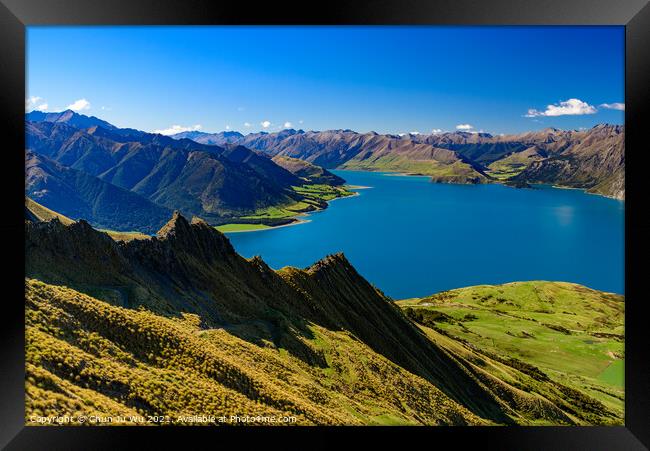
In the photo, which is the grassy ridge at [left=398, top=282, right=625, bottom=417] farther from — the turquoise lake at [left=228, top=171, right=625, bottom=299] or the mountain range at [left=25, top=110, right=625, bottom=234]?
the mountain range at [left=25, top=110, right=625, bottom=234]

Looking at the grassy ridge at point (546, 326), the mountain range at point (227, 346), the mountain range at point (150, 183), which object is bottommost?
the grassy ridge at point (546, 326)

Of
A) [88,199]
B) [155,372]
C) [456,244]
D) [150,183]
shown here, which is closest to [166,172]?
[150,183]

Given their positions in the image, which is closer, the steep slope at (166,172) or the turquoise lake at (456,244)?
the turquoise lake at (456,244)

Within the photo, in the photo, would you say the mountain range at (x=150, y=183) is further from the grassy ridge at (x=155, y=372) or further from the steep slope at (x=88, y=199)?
the grassy ridge at (x=155, y=372)

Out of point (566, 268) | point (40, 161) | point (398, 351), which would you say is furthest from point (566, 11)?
point (40, 161)

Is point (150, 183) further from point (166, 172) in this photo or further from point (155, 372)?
point (155, 372)

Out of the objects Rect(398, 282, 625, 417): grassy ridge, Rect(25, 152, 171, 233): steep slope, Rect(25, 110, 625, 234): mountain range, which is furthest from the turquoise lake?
Rect(25, 152, 171, 233): steep slope

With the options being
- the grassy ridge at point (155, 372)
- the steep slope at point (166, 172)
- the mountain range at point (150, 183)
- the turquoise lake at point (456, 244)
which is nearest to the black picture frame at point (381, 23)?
the grassy ridge at point (155, 372)
